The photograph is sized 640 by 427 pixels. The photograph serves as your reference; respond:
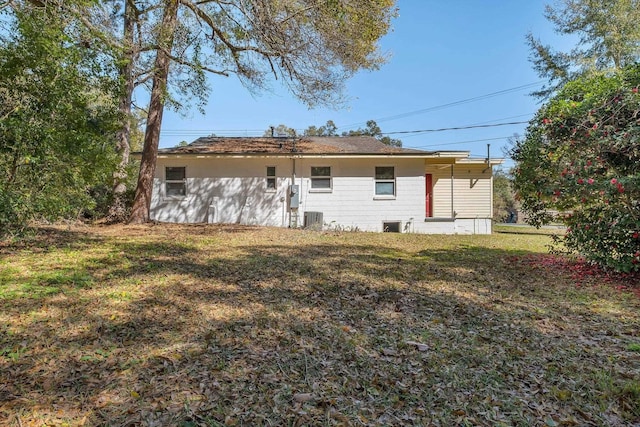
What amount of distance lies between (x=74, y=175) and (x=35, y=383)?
14.9 ft

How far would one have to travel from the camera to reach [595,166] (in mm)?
5301

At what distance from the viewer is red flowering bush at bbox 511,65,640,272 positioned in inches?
199

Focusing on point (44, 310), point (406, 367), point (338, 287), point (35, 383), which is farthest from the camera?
point (338, 287)

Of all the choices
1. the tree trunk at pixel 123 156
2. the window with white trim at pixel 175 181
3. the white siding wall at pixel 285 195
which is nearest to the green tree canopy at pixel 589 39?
the white siding wall at pixel 285 195

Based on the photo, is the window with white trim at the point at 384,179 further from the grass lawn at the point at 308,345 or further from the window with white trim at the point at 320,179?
the grass lawn at the point at 308,345

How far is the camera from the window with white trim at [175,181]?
42.6 feet

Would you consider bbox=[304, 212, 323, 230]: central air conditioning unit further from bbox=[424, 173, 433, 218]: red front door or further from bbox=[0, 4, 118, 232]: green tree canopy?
bbox=[0, 4, 118, 232]: green tree canopy

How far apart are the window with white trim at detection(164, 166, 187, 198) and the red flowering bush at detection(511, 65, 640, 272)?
432 inches

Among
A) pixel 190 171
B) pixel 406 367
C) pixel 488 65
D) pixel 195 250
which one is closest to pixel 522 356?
pixel 406 367

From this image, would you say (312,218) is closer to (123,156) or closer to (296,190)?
(296,190)

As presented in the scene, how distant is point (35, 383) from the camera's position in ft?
7.99

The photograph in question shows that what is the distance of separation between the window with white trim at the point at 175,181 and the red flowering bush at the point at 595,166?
36.0ft

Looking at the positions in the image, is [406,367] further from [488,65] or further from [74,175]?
[488,65]

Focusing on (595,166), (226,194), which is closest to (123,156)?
(226,194)
